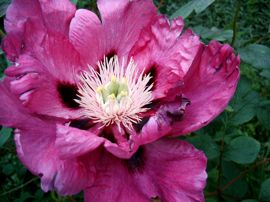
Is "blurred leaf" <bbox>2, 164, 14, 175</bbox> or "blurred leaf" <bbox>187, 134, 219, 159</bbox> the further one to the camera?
"blurred leaf" <bbox>2, 164, 14, 175</bbox>

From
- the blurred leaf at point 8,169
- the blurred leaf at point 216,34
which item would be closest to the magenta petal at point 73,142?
the blurred leaf at point 216,34

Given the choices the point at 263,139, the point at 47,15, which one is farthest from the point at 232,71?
the point at 263,139

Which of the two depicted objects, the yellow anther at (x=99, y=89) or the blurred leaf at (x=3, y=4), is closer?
the yellow anther at (x=99, y=89)

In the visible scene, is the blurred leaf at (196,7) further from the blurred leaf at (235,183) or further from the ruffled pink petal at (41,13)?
the blurred leaf at (235,183)

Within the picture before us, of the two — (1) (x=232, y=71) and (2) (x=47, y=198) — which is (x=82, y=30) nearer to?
(1) (x=232, y=71)

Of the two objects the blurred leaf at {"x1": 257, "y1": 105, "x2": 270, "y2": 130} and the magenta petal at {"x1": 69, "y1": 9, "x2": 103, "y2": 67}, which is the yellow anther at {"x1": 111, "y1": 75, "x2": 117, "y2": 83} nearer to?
the magenta petal at {"x1": 69, "y1": 9, "x2": 103, "y2": 67}

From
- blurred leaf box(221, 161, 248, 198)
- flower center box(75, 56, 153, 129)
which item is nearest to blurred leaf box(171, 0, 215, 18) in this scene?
flower center box(75, 56, 153, 129)

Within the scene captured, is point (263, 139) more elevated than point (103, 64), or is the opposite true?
point (103, 64)
